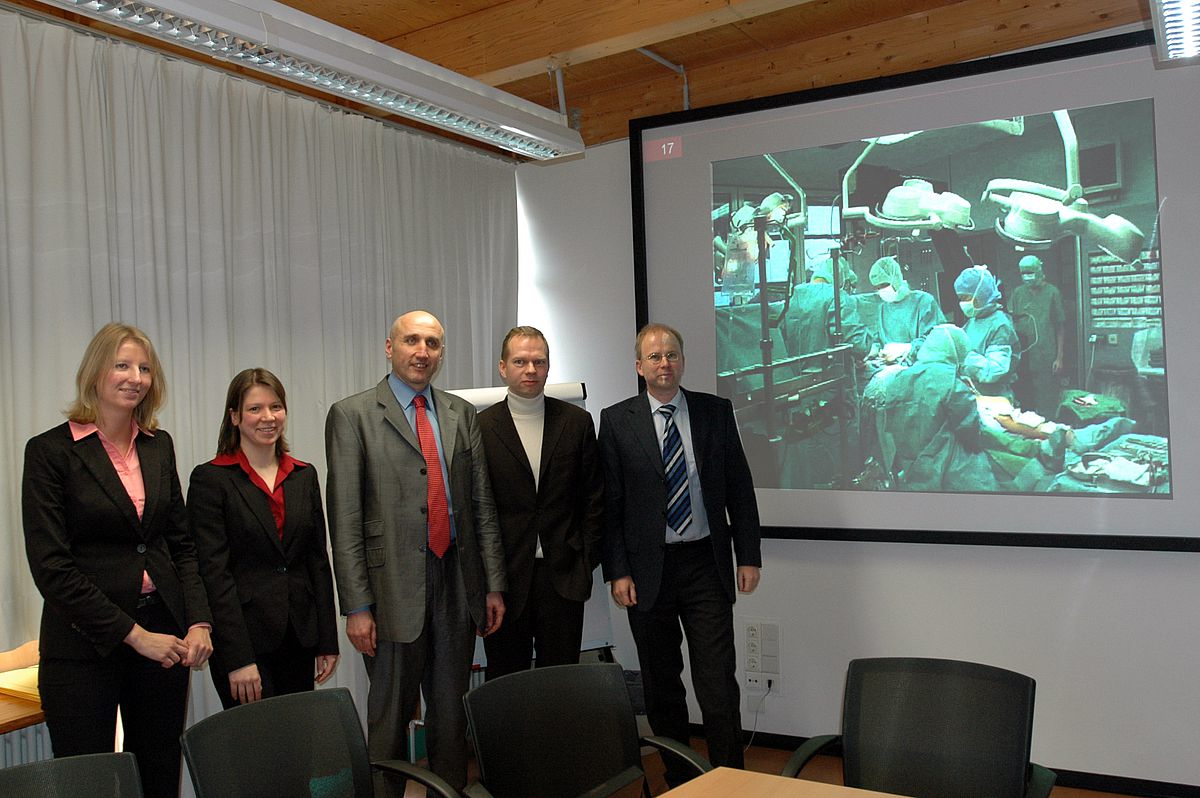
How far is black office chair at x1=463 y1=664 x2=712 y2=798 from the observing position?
221 cm

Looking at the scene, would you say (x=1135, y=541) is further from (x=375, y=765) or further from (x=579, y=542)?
(x=375, y=765)

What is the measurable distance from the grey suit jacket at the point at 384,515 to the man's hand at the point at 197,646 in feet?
1.44

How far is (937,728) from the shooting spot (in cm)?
234

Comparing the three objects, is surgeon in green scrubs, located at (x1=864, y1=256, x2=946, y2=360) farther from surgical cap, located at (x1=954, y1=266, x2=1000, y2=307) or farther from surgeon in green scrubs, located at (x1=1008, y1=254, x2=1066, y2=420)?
surgeon in green scrubs, located at (x1=1008, y1=254, x2=1066, y2=420)

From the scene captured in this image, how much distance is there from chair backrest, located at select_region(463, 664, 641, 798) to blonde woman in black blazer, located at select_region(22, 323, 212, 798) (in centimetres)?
98

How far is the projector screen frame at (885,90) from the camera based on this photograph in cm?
370

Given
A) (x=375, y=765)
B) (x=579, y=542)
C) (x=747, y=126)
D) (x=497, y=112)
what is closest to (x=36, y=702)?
(x=375, y=765)

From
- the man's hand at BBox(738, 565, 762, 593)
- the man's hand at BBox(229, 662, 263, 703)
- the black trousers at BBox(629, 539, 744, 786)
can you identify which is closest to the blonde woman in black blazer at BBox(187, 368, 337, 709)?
the man's hand at BBox(229, 662, 263, 703)

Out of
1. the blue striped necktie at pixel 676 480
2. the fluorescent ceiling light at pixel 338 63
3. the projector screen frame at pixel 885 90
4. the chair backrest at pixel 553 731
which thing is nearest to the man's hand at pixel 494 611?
the blue striped necktie at pixel 676 480

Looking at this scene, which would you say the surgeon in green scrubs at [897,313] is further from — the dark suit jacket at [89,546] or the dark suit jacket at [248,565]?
the dark suit jacket at [89,546]

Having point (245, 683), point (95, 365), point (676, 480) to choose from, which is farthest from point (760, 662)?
point (95, 365)

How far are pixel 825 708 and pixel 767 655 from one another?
13.8 inches

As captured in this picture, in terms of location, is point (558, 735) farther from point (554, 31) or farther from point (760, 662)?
point (554, 31)

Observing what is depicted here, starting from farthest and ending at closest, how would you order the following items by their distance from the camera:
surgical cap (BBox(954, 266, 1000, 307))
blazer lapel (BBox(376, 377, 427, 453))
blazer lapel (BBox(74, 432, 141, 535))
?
surgical cap (BBox(954, 266, 1000, 307)), blazer lapel (BBox(376, 377, 427, 453)), blazer lapel (BBox(74, 432, 141, 535))
